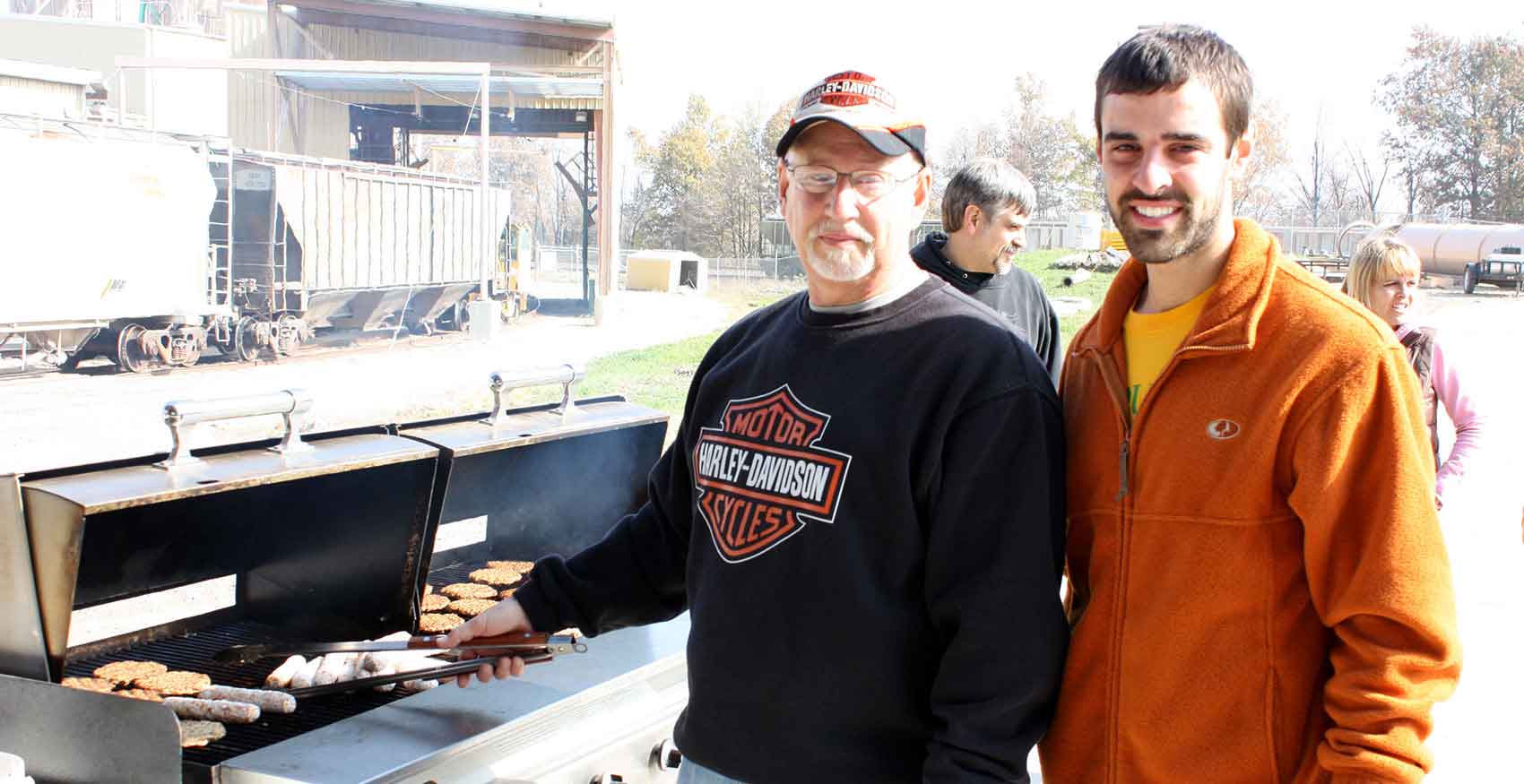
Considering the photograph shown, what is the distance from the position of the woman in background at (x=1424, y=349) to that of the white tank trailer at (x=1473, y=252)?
78.6ft

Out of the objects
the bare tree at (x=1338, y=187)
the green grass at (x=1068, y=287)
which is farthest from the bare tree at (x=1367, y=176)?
the green grass at (x=1068, y=287)

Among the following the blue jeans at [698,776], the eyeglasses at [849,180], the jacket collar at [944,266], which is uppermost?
the eyeglasses at [849,180]

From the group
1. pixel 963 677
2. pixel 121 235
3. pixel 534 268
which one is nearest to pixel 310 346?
pixel 121 235

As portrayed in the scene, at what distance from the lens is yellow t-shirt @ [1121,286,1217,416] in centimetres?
151

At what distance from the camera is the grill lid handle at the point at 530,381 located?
9.15 feet

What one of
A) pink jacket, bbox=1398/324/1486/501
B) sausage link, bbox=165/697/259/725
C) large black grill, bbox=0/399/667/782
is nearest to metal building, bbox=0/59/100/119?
large black grill, bbox=0/399/667/782

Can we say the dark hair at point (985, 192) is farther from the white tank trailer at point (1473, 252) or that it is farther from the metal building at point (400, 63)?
the white tank trailer at point (1473, 252)

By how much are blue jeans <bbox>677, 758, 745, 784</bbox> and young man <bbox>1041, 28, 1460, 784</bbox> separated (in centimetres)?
47

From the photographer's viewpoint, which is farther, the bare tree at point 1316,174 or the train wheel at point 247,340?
the bare tree at point 1316,174

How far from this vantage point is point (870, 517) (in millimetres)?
1506

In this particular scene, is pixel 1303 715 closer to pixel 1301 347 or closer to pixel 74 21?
pixel 1301 347

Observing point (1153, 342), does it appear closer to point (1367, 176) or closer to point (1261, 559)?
point (1261, 559)

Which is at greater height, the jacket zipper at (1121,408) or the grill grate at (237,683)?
the jacket zipper at (1121,408)

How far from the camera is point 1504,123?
33750mm
